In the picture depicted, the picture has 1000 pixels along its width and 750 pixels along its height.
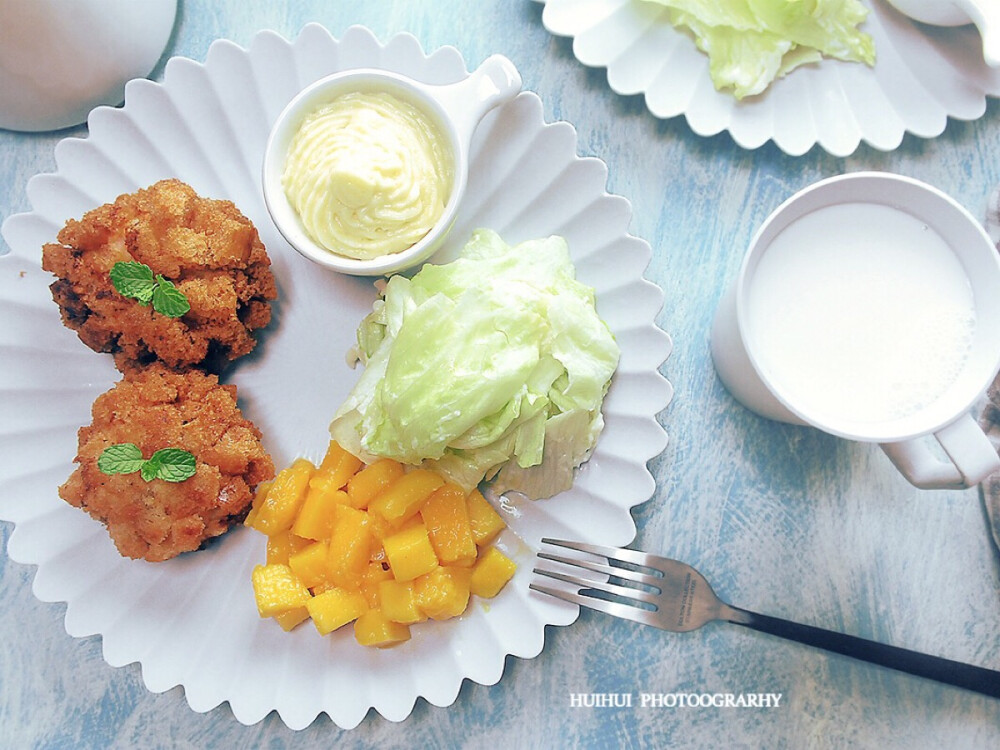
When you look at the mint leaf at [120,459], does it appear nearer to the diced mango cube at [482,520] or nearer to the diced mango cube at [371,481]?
the diced mango cube at [371,481]

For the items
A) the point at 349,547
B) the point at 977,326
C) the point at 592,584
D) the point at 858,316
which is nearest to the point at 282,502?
the point at 349,547

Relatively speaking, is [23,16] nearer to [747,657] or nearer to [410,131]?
[410,131]

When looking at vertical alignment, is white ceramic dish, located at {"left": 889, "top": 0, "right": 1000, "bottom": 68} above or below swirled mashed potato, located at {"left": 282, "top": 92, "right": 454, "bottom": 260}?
above

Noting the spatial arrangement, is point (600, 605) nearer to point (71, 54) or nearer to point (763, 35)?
point (763, 35)

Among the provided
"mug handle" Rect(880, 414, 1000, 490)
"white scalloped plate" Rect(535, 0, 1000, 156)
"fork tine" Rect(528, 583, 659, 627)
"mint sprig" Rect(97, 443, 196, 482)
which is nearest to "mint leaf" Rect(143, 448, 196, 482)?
"mint sprig" Rect(97, 443, 196, 482)

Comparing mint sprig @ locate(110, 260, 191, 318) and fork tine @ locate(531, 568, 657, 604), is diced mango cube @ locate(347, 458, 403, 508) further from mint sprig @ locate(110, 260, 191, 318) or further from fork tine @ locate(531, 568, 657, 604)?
mint sprig @ locate(110, 260, 191, 318)

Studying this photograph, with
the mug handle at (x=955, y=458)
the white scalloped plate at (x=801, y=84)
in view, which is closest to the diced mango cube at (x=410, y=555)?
the mug handle at (x=955, y=458)
